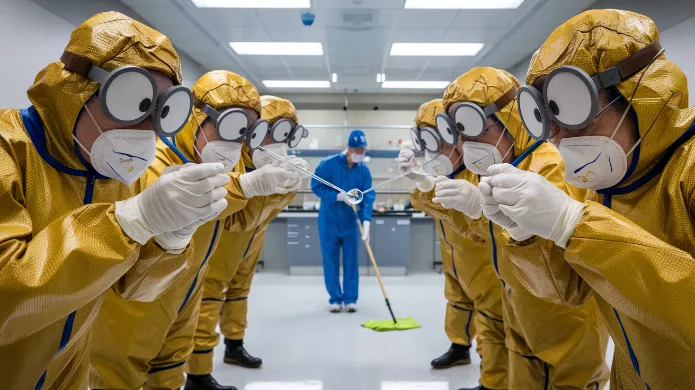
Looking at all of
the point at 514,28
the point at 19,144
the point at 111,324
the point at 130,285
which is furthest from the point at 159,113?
the point at 514,28

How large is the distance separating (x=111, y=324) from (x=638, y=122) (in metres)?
1.75

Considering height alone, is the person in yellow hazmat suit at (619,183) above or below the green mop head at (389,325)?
above

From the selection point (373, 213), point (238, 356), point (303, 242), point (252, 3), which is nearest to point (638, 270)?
point (238, 356)

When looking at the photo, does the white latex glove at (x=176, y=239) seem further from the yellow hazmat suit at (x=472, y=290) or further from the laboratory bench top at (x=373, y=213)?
the laboratory bench top at (x=373, y=213)

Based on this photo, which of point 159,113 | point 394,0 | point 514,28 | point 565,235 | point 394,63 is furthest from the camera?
point 394,63

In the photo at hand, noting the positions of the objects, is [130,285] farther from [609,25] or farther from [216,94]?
[609,25]

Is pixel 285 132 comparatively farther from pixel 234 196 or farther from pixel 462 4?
pixel 462 4

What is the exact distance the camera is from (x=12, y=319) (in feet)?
2.67

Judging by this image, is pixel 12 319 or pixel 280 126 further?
pixel 280 126

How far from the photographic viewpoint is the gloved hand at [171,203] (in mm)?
982

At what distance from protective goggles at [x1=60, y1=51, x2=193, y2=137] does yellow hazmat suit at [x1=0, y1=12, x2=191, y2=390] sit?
0.03m

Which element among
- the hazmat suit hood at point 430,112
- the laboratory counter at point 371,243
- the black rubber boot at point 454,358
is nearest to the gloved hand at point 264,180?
the hazmat suit hood at point 430,112

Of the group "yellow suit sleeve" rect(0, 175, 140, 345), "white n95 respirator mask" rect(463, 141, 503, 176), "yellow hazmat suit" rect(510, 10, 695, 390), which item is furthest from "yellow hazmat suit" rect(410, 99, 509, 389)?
"yellow suit sleeve" rect(0, 175, 140, 345)

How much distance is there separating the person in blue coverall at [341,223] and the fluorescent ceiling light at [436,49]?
170cm
